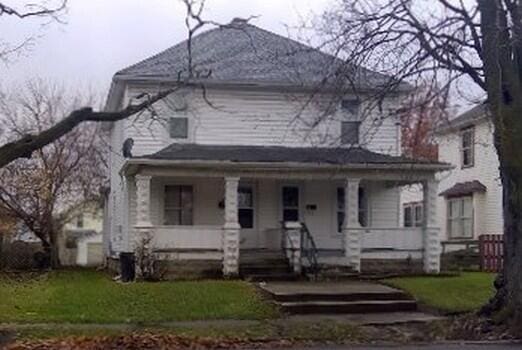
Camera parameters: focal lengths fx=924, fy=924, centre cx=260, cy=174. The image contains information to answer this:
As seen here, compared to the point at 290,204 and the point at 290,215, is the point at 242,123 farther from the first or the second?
the point at 290,215

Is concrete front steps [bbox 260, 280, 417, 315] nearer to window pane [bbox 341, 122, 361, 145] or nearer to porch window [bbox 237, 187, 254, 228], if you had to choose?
window pane [bbox 341, 122, 361, 145]

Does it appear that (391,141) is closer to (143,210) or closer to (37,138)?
(143,210)

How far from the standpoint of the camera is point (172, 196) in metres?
28.3

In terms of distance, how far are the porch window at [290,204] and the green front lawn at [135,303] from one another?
5774mm

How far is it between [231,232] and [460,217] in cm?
1627

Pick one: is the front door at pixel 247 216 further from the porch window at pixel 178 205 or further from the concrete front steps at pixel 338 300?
the concrete front steps at pixel 338 300

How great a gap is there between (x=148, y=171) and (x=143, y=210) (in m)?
1.08

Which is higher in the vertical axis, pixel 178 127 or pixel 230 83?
pixel 230 83

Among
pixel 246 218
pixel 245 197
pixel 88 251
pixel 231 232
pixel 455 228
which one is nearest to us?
pixel 231 232

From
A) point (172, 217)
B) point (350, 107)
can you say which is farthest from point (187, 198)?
point (350, 107)

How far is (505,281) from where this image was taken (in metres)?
16.6

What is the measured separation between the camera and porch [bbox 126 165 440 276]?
1005 inches

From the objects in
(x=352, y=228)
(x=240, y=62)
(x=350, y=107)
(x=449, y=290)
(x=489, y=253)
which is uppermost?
(x=240, y=62)

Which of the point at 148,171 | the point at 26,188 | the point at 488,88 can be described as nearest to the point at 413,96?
the point at 488,88
